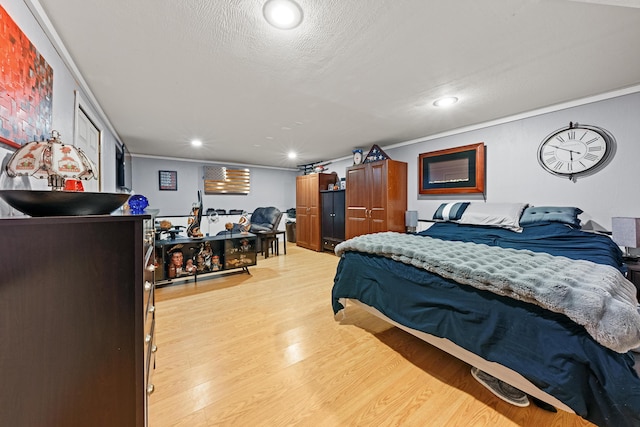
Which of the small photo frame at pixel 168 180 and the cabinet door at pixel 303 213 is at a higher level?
the small photo frame at pixel 168 180

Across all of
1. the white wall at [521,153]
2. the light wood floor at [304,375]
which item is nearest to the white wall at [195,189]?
the white wall at [521,153]

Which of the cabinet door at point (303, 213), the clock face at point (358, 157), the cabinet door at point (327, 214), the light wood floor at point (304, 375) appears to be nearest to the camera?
the light wood floor at point (304, 375)

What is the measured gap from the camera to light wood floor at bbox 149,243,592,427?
A: 1.25 meters

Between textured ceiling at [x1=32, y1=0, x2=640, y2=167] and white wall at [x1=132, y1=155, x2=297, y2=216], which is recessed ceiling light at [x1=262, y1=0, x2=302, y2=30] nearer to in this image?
textured ceiling at [x1=32, y1=0, x2=640, y2=167]

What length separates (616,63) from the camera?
77.7 inches

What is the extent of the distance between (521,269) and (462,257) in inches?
12.9

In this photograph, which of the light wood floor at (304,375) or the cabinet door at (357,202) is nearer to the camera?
the light wood floor at (304,375)

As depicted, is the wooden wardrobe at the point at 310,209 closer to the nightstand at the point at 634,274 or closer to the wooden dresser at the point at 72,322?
the nightstand at the point at 634,274

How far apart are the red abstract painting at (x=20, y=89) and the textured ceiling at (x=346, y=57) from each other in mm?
385

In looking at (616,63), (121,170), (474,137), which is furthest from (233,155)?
(616,63)

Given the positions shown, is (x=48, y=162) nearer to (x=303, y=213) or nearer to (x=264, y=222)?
(x=264, y=222)

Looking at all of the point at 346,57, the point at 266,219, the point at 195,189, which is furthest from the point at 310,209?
the point at 346,57

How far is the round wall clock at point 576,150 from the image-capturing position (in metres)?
2.56

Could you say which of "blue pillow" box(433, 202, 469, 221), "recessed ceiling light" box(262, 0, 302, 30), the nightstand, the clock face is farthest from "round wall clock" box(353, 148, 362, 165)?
the nightstand
